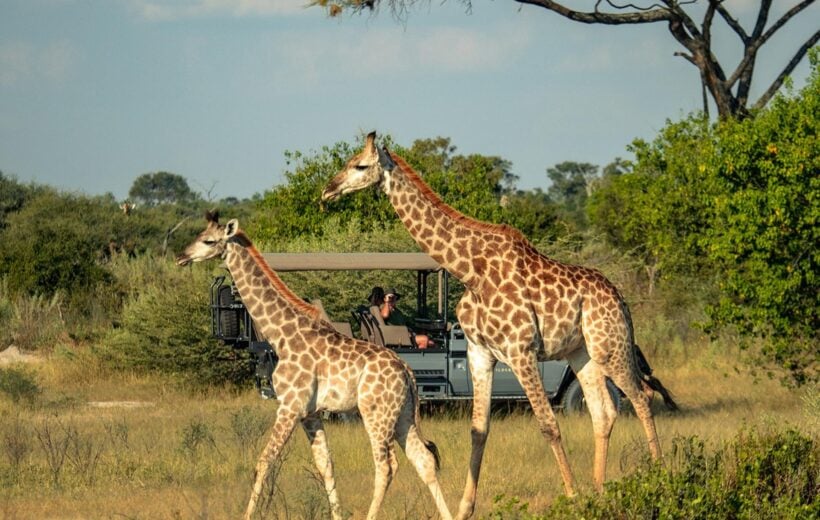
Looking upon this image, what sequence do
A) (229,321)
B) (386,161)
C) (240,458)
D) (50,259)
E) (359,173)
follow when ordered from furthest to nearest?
(50,259), (229,321), (240,458), (386,161), (359,173)

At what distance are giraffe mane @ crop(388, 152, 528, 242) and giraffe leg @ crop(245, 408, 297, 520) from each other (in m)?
2.17

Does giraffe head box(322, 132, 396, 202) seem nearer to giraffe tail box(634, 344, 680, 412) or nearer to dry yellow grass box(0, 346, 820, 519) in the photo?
dry yellow grass box(0, 346, 820, 519)

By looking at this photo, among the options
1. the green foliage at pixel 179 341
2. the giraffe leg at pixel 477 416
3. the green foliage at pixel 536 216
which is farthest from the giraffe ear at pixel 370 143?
the green foliage at pixel 536 216

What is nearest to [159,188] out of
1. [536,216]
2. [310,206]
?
[536,216]

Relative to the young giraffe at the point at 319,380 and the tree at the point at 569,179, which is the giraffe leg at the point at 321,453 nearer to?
the young giraffe at the point at 319,380

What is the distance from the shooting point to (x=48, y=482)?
11.3 metres

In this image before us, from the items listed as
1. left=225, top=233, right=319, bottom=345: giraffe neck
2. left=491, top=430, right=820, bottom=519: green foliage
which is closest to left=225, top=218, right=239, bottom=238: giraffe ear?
left=225, top=233, right=319, bottom=345: giraffe neck

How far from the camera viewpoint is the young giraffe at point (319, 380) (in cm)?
925

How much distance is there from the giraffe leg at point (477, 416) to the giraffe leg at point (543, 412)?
0.93ft

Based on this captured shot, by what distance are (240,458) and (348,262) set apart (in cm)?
389

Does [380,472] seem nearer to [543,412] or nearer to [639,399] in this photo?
[543,412]

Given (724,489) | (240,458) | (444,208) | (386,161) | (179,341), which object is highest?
(386,161)

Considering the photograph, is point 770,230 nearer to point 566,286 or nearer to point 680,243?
point 566,286

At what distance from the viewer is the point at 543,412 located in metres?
10.1
